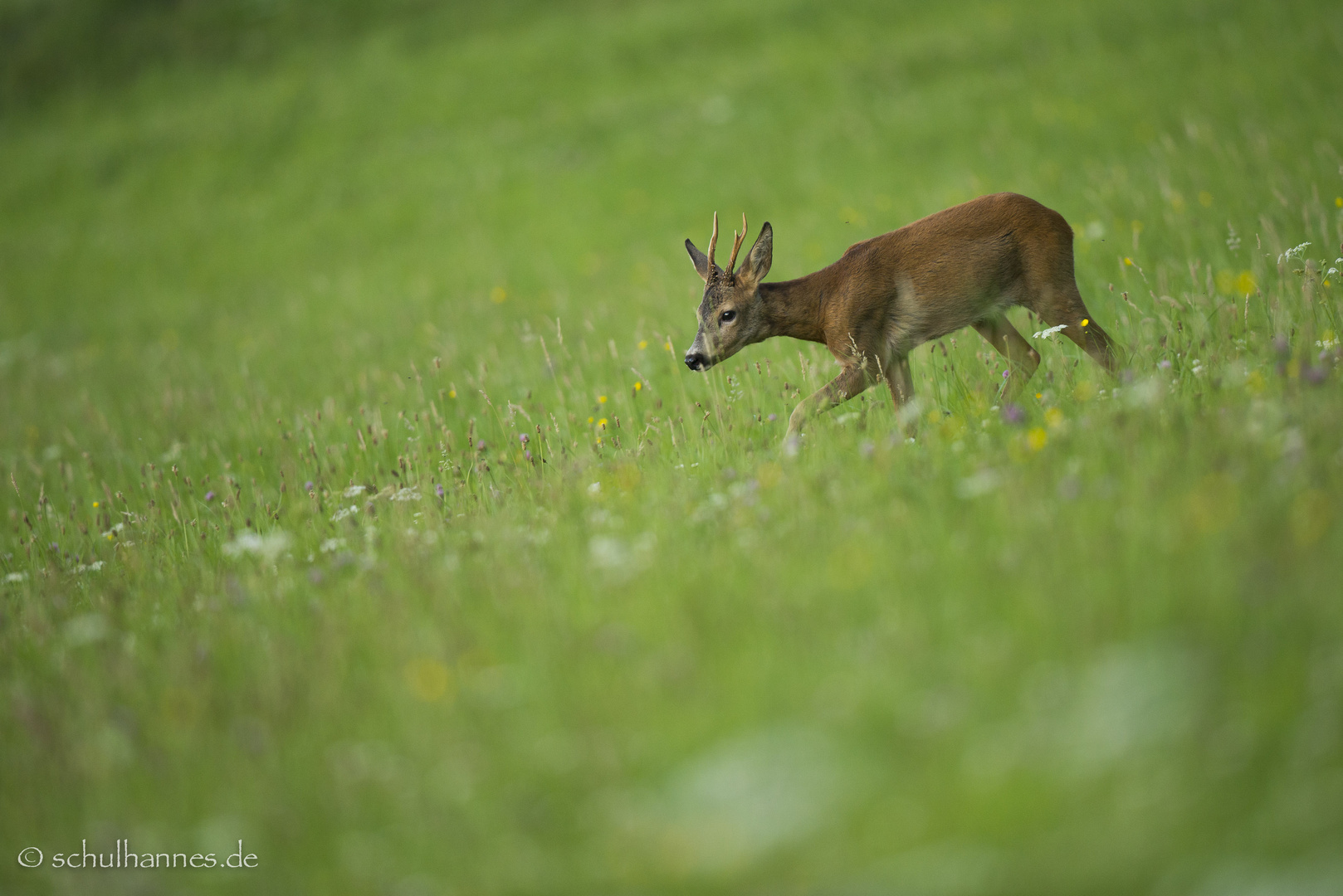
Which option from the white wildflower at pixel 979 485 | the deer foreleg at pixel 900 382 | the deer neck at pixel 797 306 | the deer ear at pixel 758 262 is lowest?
the white wildflower at pixel 979 485

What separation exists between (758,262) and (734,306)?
0.32 metres

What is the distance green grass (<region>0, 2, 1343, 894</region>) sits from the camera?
2145 millimetres

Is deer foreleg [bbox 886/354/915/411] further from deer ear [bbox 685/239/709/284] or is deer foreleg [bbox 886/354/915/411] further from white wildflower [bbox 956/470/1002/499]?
white wildflower [bbox 956/470/1002/499]

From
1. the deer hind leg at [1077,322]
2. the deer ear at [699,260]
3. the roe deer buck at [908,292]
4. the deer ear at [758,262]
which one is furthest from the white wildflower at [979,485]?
the deer ear at [699,260]

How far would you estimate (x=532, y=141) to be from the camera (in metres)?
20.0

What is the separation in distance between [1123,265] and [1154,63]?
8180 millimetres

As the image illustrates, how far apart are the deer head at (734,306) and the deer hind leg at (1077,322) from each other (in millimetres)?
1713

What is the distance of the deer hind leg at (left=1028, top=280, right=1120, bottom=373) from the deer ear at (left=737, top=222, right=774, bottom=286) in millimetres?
1692

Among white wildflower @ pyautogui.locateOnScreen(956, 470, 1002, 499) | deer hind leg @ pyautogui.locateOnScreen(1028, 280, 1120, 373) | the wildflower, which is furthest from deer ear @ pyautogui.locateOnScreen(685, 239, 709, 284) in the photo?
the wildflower

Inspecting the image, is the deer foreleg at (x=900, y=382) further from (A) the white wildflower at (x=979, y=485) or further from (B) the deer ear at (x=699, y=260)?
(A) the white wildflower at (x=979, y=485)

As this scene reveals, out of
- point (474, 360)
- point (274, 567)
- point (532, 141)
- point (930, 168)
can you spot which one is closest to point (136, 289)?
point (532, 141)

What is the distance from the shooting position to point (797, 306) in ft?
20.7

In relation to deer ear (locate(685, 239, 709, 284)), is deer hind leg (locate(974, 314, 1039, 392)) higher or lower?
lower

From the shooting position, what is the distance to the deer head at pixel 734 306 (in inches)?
245
